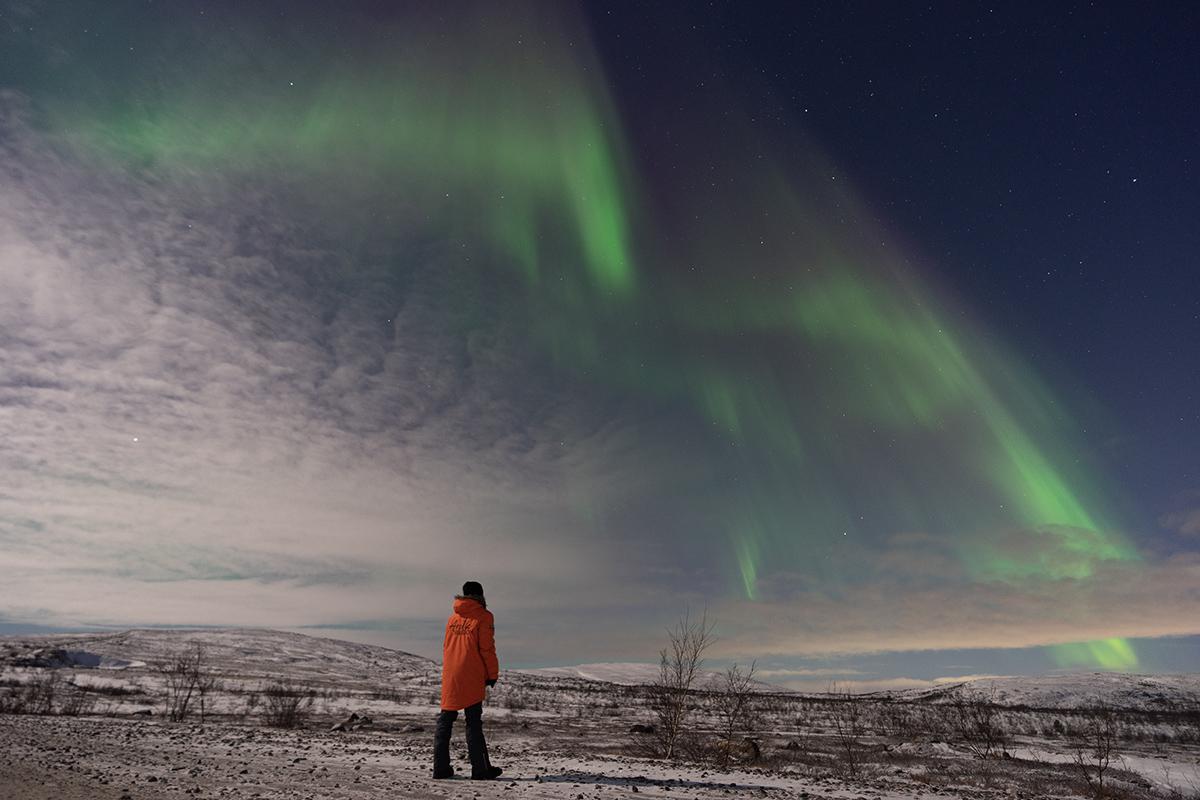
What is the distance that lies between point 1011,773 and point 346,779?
62.5 feet

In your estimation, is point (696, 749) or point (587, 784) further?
point (696, 749)

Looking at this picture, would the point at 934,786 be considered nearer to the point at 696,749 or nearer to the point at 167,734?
the point at 696,749

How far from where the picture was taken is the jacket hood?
32.0 feet

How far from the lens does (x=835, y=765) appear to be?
17.6 meters

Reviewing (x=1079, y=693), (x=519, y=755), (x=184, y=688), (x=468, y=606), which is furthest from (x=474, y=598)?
(x=1079, y=693)

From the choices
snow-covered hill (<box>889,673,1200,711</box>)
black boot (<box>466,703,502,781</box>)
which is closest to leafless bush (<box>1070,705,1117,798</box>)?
black boot (<box>466,703,502,781</box>)

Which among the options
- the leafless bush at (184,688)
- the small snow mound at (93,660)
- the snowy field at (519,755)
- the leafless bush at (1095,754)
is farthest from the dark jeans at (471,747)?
the small snow mound at (93,660)

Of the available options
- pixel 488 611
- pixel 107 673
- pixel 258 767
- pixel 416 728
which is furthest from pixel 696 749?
pixel 107 673

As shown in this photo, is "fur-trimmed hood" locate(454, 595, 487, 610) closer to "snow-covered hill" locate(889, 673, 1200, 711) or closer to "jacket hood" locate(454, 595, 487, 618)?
"jacket hood" locate(454, 595, 487, 618)

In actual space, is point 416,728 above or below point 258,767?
below

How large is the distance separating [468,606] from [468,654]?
2.26ft

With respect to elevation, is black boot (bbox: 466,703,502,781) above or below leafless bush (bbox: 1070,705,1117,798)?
above

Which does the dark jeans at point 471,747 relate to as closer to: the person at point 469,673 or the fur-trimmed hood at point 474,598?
the person at point 469,673

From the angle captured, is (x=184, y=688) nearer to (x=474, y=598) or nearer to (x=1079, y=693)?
(x=474, y=598)
